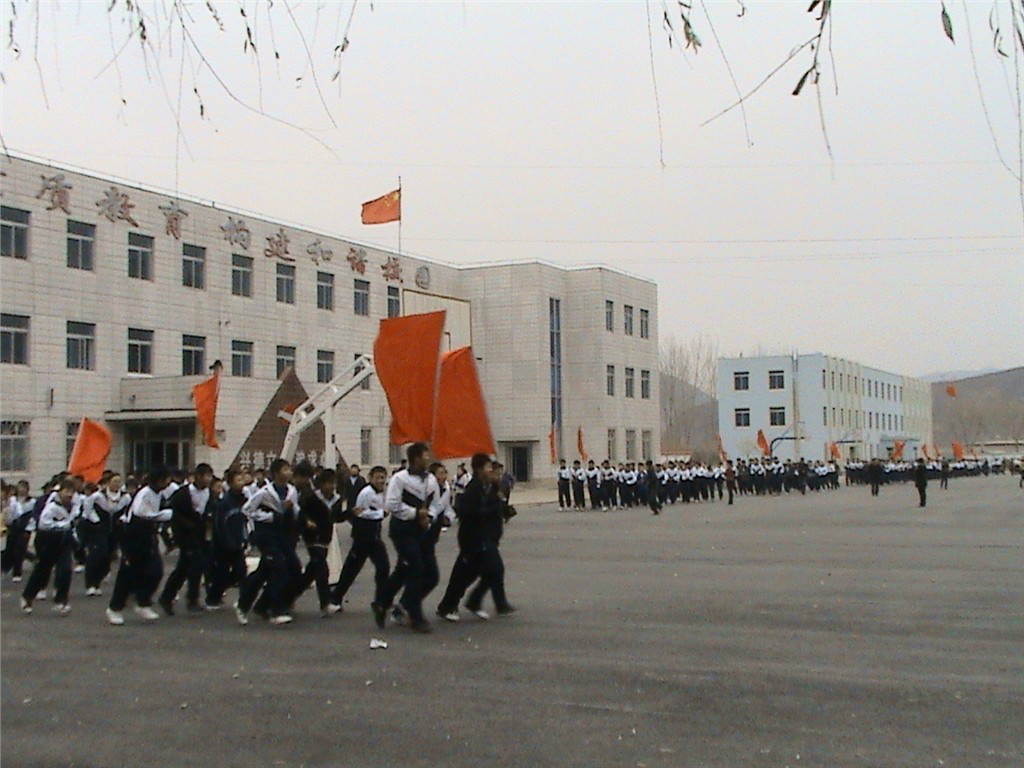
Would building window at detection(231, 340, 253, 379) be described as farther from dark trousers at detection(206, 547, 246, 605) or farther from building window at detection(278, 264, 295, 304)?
dark trousers at detection(206, 547, 246, 605)

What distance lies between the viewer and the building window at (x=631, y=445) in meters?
59.9

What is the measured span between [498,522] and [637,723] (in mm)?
4777

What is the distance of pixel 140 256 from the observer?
37.9 metres

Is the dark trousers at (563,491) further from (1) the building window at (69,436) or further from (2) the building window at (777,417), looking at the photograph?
(2) the building window at (777,417)

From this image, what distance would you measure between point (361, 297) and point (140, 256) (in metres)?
12.0

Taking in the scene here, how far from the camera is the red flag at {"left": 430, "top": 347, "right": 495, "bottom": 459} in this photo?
13.2m

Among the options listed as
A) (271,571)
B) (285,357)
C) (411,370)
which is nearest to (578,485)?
(285,357)

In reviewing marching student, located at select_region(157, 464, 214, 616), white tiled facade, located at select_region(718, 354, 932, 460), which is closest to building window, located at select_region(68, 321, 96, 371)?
marching student, located at select_region(157, 464, 214, 616)

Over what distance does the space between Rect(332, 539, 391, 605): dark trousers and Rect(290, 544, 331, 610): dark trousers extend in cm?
15

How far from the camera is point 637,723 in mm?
6301

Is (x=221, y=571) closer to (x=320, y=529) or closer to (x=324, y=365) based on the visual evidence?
(x=320, y=529)

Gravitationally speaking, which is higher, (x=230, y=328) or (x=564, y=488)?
(x=230, y=328)

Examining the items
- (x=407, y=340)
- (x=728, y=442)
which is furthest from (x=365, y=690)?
(x=728, y=442)

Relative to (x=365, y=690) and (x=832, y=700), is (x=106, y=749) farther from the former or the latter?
(x=832, y=700)
